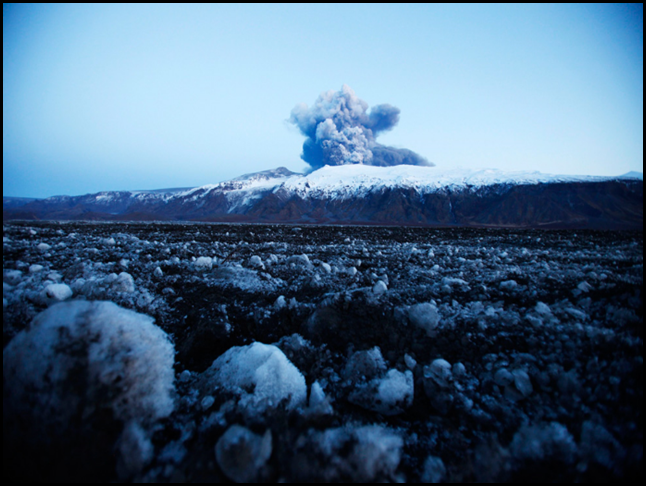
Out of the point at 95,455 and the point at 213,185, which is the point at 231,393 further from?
the point at 213,185

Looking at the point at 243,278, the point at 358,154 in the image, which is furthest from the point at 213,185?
the point at 243,278

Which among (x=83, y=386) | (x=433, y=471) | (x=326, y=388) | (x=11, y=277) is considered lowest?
(x=433, y=471)

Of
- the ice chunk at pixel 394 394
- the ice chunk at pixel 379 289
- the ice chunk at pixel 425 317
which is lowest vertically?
the ice chunk at pixel 394 394

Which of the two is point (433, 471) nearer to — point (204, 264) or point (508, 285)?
point (508, 285)

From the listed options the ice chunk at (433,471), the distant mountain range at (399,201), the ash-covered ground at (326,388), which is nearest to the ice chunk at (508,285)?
the ash-covered ground at (326,388)

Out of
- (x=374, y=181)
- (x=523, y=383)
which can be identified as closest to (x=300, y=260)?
(x=523, y=383)

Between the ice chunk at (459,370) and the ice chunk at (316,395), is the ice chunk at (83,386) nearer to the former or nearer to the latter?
the ice chunk at (316,395)
